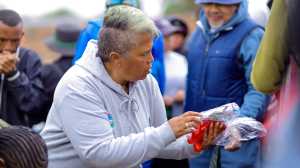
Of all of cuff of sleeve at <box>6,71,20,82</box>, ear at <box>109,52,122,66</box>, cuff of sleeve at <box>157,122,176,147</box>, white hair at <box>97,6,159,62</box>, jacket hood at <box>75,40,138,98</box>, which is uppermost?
white hair at <box>97,6,159,62</box>

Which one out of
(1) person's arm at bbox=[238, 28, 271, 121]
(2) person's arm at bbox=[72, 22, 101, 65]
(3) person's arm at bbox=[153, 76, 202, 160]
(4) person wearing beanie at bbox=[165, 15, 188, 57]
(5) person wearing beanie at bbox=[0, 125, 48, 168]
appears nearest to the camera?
(5) person wearing beanie at bbox=[0, 125, 48, 168]

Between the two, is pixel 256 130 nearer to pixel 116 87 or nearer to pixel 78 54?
pixel 116 87

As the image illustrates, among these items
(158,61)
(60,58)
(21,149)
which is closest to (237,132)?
(21,149)

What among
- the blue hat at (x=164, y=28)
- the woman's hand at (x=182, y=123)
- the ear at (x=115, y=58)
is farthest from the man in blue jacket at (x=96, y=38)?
the blue hat at (x=164, y=28)

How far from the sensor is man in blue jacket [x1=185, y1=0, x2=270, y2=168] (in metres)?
3.10

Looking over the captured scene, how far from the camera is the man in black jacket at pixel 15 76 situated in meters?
3.32

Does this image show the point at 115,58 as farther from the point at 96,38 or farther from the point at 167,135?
the point at 96,38

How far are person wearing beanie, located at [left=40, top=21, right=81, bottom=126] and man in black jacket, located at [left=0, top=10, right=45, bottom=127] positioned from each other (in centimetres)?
35

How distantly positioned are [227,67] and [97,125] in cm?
161

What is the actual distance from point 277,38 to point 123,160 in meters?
1.22

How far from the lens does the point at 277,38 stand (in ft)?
7.54

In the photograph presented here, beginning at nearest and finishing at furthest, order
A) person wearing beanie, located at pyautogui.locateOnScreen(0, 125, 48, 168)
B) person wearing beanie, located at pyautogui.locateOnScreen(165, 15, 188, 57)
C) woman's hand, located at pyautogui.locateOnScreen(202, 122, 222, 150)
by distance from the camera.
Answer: person wearing beanie, located at pyautogui.locateOnScreen(0, 125, 48, 168) → woman's hand, located at pyautogui.locateOnScreen(202, 122, 222, 150) → person wearing beanie, located at pyautogui.locateOnScreen(165, 15, 188, 57)

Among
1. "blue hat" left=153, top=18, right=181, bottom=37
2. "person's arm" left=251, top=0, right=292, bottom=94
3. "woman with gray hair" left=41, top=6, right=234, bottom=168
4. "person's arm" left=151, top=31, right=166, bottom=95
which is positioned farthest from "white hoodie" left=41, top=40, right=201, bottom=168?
"blue hat" left=153, top=18, right=181, bottom=37

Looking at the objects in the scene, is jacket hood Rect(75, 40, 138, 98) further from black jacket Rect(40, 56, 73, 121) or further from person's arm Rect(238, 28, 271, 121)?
black jacket Rect(40, 56, 73, 121)
